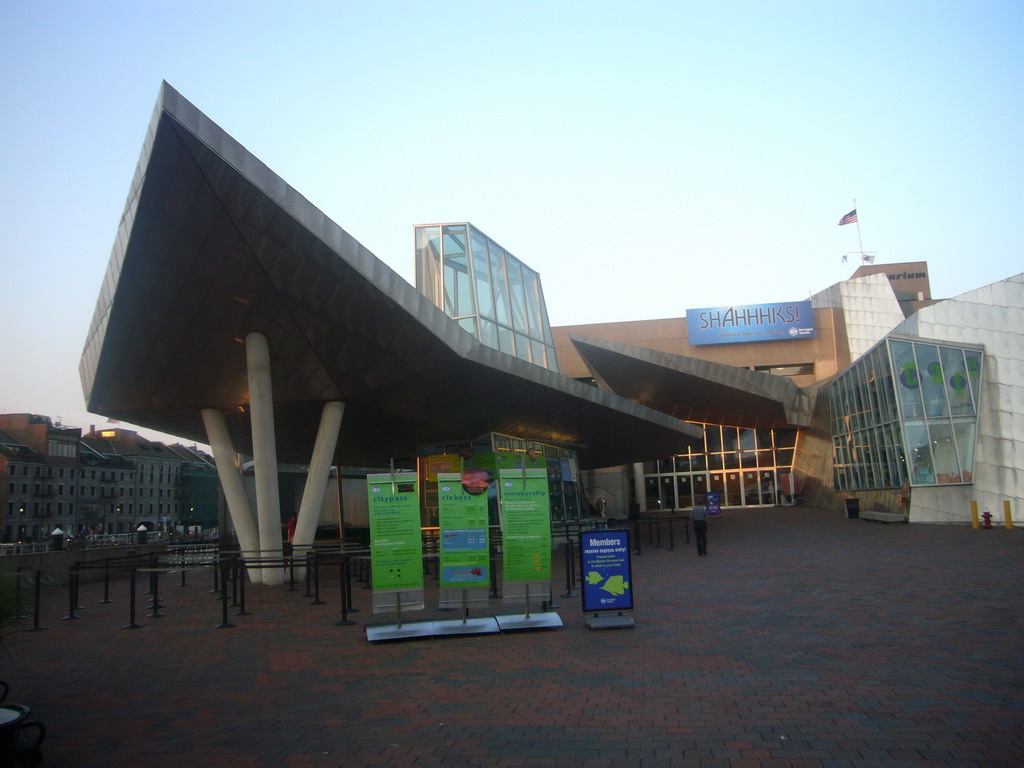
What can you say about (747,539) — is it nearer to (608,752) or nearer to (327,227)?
(327,227)

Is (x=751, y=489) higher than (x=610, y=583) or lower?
higher

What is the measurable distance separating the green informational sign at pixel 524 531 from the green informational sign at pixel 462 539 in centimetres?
32

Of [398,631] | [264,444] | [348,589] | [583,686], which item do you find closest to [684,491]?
[264,444]

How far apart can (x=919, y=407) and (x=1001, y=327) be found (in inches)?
139

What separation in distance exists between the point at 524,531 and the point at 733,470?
4073 cm

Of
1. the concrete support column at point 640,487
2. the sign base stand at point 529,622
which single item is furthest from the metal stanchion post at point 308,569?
the concrete support column at point 640,487

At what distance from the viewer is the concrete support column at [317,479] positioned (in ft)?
62.4

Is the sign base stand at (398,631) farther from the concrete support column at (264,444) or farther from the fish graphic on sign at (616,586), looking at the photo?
the concrete support column at (264,444)

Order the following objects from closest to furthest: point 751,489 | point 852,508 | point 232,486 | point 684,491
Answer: point 232,486
point 852,508
point 751,489
point 684,491

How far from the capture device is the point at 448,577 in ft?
36.7

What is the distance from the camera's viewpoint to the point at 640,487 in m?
51.8

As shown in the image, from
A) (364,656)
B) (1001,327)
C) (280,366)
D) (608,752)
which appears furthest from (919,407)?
(608,752)

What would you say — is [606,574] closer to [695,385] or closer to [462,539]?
[462,539]

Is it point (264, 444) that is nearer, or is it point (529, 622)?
Answer: point (529, 622)
